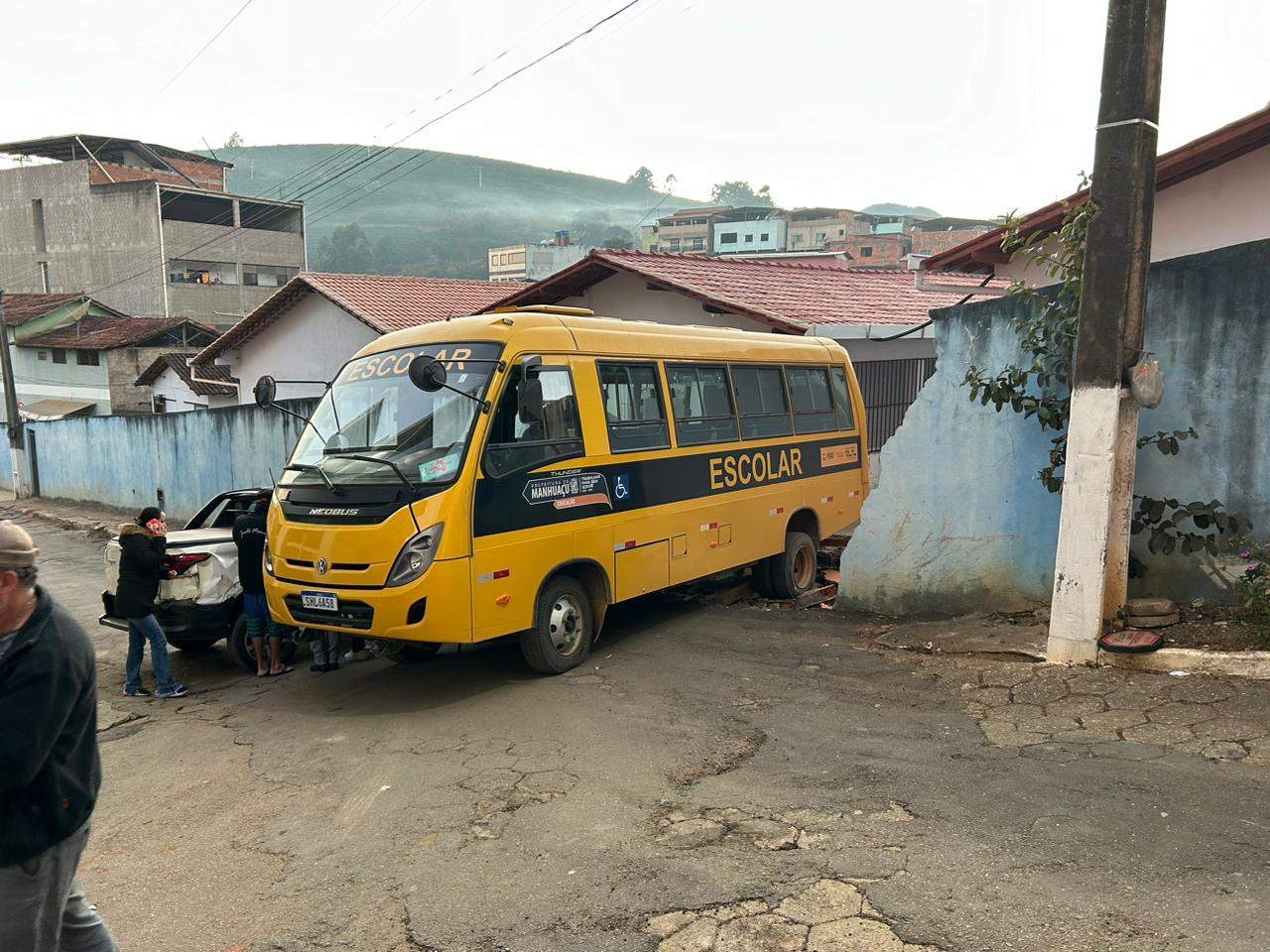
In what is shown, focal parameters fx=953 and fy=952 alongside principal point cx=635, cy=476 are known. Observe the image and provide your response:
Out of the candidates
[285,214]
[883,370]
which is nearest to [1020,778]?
[883,370]

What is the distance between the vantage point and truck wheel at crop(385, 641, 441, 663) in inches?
319

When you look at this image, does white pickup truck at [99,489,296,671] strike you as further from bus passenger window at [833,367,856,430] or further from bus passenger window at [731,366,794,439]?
bus passenger window at [833,367,856,430]

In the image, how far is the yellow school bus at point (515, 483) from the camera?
6.80 m

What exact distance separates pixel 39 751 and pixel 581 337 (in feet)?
19.4

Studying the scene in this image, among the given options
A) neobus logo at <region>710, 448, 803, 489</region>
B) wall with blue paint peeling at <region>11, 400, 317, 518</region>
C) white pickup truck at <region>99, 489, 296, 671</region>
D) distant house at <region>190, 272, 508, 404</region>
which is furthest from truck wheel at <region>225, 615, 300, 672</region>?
distant house at <region>190, 272, 508, 404</region>

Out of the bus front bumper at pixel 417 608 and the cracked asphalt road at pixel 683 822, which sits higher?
the bus front bumper at pixel 417 608

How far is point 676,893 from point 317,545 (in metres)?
4.08

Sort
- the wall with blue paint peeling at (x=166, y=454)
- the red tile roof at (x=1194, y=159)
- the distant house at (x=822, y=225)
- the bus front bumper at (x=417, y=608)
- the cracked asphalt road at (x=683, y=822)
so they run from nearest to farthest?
the cracked asphalt road at (x=683, y=822)
the bus front bumper at (x=417, y=608)
the red tile roof at (x=1194, y=159)
the wall with blue paint peeling at (x=166, y=454)
the distant house at (x=822, y=225)

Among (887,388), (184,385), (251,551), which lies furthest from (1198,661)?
(184,385)

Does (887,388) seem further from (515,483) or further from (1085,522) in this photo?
(515,483)

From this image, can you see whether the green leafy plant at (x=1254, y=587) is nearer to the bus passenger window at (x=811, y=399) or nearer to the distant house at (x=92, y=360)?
the bus passenger window at (x=811, y=399)

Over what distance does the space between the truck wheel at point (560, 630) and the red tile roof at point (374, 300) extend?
1268 centimetres

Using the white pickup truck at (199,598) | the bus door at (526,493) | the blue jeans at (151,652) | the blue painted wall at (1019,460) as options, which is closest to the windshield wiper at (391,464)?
the bus door at (526,493)

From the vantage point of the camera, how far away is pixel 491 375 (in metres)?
7.26
